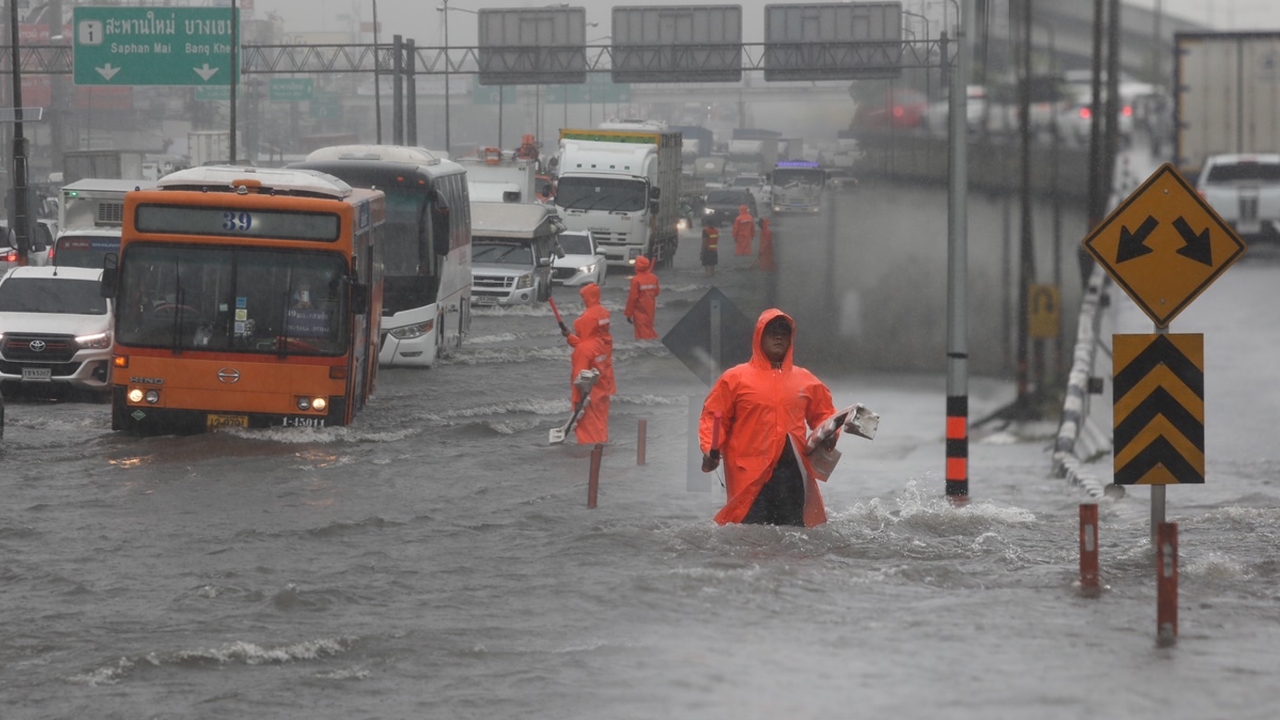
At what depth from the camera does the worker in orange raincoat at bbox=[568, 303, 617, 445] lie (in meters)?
17.8

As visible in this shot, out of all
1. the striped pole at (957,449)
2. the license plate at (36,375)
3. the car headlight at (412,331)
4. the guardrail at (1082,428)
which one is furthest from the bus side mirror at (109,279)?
the guardrail at (1082,428)

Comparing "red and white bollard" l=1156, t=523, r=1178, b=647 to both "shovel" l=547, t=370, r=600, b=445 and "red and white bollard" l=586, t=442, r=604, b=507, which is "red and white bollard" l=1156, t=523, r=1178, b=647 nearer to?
"red and white bollard" l=586, t=442, r=604, b=507

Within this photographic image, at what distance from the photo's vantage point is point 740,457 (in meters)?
10.8

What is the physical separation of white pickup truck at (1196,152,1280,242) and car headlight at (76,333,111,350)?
11981 millimetres

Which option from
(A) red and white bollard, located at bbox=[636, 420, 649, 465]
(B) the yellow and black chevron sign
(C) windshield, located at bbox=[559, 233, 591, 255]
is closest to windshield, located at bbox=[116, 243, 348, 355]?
(A) red and white bollard, located at bbox=[636, 420, 649, 465]

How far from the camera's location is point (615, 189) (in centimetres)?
5034

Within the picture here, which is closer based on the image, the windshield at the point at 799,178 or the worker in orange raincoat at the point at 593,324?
the worker in orange raincoat at the point at 593,324

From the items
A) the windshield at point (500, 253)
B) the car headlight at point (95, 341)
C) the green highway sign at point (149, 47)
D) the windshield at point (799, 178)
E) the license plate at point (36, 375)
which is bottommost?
the license plate at point (36, 375)

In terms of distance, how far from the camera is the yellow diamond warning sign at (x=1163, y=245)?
9.70 metres

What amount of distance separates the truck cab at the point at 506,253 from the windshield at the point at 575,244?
6.16 meters

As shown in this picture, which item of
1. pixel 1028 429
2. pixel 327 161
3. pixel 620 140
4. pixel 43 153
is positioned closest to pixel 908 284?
pixel 620 140

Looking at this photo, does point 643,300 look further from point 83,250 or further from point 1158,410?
point 1158,410

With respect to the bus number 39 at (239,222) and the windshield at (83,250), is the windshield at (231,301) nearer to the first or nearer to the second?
the bus number 39 at (239,222)

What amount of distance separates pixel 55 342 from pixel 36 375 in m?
0.42
